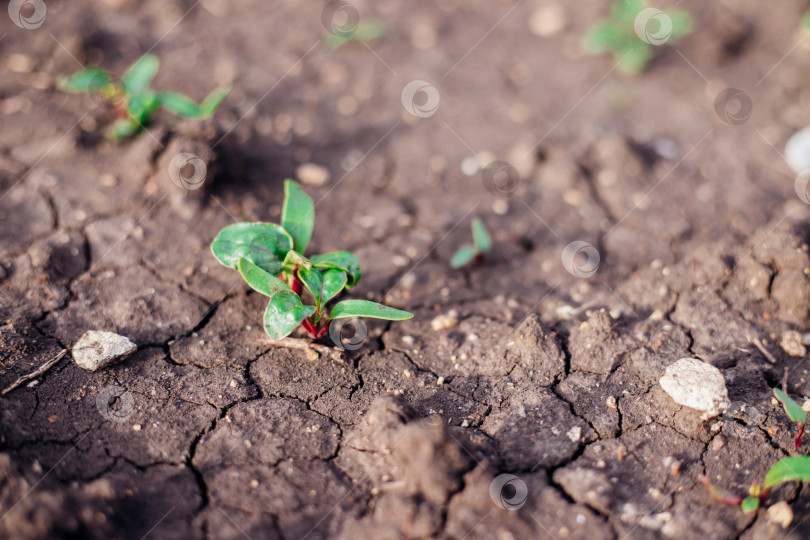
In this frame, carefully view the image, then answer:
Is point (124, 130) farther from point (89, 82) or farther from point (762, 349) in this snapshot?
point (762, 349)

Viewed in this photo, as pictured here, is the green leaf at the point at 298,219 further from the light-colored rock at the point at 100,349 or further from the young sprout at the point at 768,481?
the young sprout at the point at 768,481

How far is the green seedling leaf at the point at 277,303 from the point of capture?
1.92 metres

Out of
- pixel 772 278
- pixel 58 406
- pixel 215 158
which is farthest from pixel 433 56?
pixel 58 406

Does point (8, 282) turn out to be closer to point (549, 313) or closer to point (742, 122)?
point (549, 313)

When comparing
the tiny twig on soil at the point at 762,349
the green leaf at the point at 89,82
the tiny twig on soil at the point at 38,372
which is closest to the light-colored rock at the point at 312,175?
the green leaf at the point at 89,82

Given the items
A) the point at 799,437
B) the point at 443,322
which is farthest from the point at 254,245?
the point at 799,437

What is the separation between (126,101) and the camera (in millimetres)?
2883

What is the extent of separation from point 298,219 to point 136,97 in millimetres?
1217

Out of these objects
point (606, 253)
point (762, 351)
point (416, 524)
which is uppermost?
point (762, 351)

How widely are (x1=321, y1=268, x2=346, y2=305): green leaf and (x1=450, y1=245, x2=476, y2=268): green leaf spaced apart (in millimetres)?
671

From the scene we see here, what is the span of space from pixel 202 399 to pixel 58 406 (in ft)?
1.49

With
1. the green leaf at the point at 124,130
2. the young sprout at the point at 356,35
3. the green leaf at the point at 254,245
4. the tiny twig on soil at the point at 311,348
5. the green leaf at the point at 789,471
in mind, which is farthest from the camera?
the young sprout at the point at 356,35

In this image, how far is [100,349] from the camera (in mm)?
2061

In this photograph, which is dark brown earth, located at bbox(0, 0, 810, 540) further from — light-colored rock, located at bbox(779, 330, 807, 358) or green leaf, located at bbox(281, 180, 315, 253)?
green leaf, located at bbox(281, 180, 315, 253)
